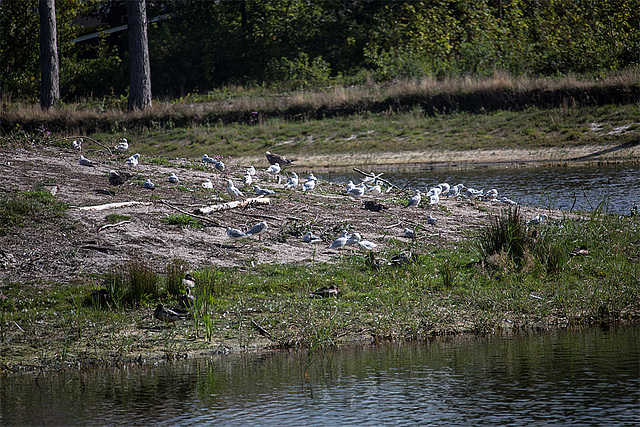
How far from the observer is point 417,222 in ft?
41.7

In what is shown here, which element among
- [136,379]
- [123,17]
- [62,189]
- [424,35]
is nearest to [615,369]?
[136,379]

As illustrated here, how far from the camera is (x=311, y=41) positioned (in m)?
39.2

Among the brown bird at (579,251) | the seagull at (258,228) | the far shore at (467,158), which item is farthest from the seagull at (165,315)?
the far shore at (467,158)

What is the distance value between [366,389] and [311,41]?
113ft

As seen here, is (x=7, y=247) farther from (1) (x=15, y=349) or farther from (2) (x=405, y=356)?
(2) (x=405, y=356)

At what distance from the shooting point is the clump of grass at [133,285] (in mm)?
8562

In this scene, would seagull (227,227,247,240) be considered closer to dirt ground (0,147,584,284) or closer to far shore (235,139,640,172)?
dirt ground (0,147,584,284)

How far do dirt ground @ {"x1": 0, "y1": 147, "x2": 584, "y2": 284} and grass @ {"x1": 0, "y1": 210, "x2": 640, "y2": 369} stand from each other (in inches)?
20.9

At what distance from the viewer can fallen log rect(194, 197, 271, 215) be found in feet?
38.8

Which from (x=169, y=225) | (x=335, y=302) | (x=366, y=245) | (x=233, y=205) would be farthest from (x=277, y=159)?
(x=335, y=302)

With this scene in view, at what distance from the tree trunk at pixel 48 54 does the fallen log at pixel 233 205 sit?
1975cm

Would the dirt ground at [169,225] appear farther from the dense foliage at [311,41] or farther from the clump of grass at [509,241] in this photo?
the dense foliage at [311,41]

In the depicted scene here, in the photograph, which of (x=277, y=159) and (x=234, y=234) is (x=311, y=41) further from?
(x=234, y=234)

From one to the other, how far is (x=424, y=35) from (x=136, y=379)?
32.1 metres
